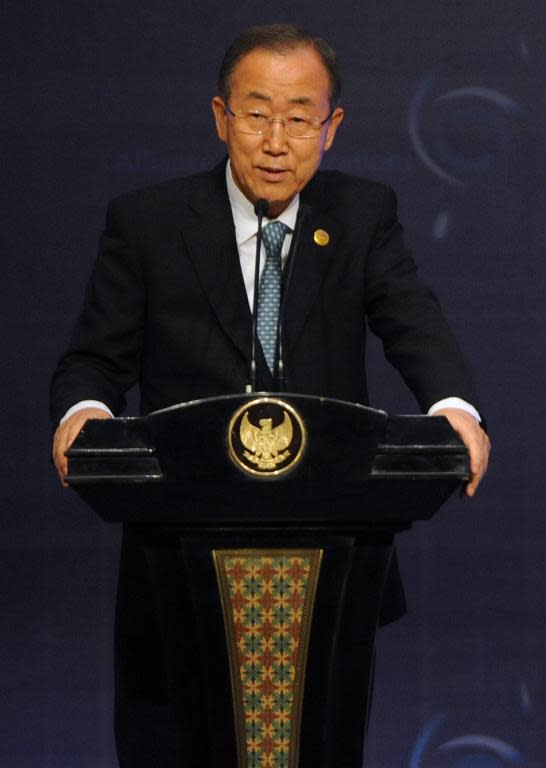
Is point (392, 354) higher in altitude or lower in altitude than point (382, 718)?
higher

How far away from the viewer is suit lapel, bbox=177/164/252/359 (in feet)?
6.75

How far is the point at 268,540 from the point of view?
1724mm

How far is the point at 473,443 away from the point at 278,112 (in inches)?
20.5

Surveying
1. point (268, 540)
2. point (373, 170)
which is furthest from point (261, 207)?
point (373, 170)

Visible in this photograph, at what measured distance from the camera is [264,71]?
2020mm

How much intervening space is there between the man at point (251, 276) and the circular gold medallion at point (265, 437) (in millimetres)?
367

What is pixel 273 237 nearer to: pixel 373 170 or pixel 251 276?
pixel 251 276

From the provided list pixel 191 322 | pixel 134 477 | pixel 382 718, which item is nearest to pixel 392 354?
pixel 191 322

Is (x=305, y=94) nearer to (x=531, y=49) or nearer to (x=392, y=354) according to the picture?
(x=392, y=354)

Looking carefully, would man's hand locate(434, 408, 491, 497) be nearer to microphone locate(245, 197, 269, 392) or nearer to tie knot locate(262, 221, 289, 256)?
microphone locate(245, 197, 269, 392)

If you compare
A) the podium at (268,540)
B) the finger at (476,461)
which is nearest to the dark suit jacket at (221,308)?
the finger at (476,461)

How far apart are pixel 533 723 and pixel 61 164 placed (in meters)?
1.43

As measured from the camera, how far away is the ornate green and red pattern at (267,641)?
1.72 metres

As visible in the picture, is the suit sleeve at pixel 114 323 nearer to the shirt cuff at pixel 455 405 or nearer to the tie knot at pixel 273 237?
the tie knot at pixel 273 237
